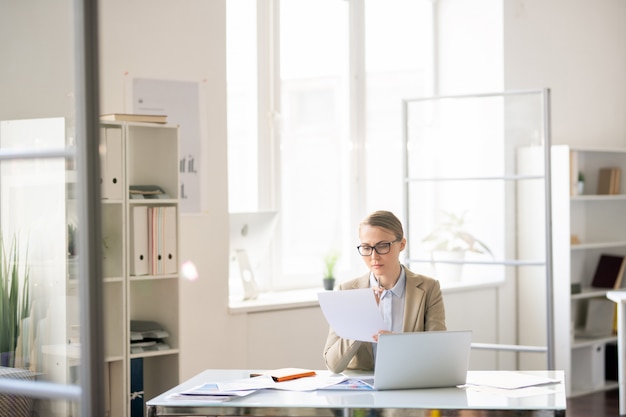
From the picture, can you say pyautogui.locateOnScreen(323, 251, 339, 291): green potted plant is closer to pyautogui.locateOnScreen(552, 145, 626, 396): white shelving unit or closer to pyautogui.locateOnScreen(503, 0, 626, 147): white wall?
pyautogui.locateOnScreen(552, 145, 626, 396): white shelving unit

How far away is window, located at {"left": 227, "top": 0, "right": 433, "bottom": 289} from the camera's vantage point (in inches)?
225

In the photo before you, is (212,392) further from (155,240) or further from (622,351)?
(622,351)

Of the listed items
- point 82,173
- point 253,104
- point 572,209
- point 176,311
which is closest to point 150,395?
point 176,311

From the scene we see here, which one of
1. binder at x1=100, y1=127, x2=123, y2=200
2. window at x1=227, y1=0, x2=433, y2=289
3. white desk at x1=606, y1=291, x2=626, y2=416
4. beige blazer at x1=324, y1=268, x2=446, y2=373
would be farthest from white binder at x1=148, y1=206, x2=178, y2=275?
white desk at x1=606, y1=291, x2=626, y2=416

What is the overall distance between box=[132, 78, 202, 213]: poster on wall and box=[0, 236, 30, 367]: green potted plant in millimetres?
2112

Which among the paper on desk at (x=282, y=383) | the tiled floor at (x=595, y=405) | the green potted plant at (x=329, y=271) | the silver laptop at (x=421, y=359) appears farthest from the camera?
the tiled floor at (x=595, y=405)

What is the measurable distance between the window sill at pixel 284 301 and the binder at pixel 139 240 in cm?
91

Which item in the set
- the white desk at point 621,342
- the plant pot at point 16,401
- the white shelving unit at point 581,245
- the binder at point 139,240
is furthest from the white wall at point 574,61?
the plant pot at point 16,401

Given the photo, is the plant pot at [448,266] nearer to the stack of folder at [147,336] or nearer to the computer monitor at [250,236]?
the computer monitor at [250,236]

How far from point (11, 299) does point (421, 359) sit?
55.4 inches

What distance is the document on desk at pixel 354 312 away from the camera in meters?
3.36

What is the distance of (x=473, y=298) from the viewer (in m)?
6.29

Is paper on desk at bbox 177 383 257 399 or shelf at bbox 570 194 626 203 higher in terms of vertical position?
shelf at bbox 570 194 626 203

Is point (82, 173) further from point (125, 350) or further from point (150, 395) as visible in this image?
point (150, 395)
